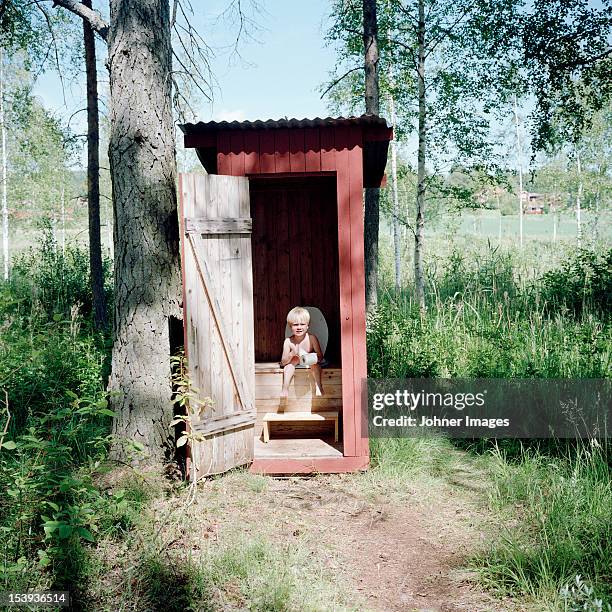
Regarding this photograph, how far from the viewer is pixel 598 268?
30.3 ft

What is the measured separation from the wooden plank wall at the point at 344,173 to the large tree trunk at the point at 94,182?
14.5 ft

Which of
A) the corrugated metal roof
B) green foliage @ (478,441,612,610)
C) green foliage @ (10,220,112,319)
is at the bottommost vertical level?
green foliage @ (478,441,612,610)

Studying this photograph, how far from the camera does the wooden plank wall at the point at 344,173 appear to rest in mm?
5230

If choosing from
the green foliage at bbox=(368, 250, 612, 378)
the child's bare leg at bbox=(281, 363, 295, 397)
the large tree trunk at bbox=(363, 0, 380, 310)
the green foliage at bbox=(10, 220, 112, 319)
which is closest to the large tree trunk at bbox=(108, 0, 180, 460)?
the child's bare leg at bbox=(281, 363, 295, 397)

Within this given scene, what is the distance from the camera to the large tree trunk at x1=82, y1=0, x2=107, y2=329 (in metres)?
8.93

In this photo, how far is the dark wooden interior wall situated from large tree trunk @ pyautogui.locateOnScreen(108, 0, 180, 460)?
2446mm

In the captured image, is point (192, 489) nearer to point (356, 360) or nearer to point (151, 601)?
point (151, 601)

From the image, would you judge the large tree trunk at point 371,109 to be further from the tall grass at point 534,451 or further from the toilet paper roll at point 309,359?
the toilet paper roll at point 309,359

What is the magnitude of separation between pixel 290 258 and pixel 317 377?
187 centimetres

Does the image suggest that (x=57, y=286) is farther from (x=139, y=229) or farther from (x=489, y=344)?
(x=489, y=344)

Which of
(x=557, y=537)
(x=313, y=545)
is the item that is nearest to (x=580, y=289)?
(x=557, y=537)

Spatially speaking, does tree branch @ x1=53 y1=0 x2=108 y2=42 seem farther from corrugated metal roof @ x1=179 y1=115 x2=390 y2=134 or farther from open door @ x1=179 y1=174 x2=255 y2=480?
open door @ x1=179 y1=174 x2=255 y2=480

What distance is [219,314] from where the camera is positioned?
16.4 feet

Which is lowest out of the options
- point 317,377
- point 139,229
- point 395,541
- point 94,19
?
point 395,541
